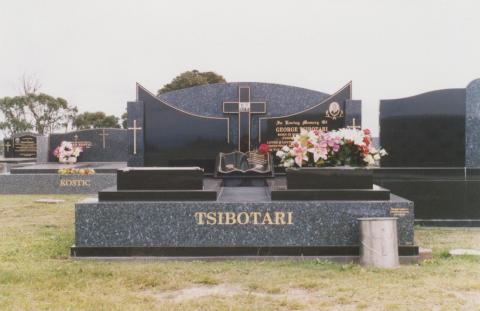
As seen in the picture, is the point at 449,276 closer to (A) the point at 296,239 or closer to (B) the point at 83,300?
(A) the point at 296,239

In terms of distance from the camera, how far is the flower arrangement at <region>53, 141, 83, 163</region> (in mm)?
14781

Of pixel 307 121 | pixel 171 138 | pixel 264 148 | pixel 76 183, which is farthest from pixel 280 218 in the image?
pixel 76 183

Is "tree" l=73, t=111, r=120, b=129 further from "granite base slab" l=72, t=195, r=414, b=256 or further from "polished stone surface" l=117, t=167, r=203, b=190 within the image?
"granite base slab" l=72, t=195, r=414, b=256

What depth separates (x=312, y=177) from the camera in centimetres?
588

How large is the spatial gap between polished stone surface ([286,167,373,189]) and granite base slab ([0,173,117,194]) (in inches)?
321

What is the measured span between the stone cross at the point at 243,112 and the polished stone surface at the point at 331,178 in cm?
299

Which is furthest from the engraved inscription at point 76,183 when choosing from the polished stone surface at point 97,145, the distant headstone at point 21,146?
the distant headstone at point 21,146

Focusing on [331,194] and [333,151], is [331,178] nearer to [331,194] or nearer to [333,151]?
[331,194]

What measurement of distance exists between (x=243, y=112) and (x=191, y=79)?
96.6ft

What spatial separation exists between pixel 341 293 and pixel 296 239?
1.50m

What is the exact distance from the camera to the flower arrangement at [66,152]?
48.5 ft

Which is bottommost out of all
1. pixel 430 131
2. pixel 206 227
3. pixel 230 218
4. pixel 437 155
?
pixel 206 227

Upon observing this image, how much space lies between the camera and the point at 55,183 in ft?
43.2

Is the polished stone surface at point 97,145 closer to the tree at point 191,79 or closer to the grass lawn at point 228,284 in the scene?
the grass lawn at point 228,284
